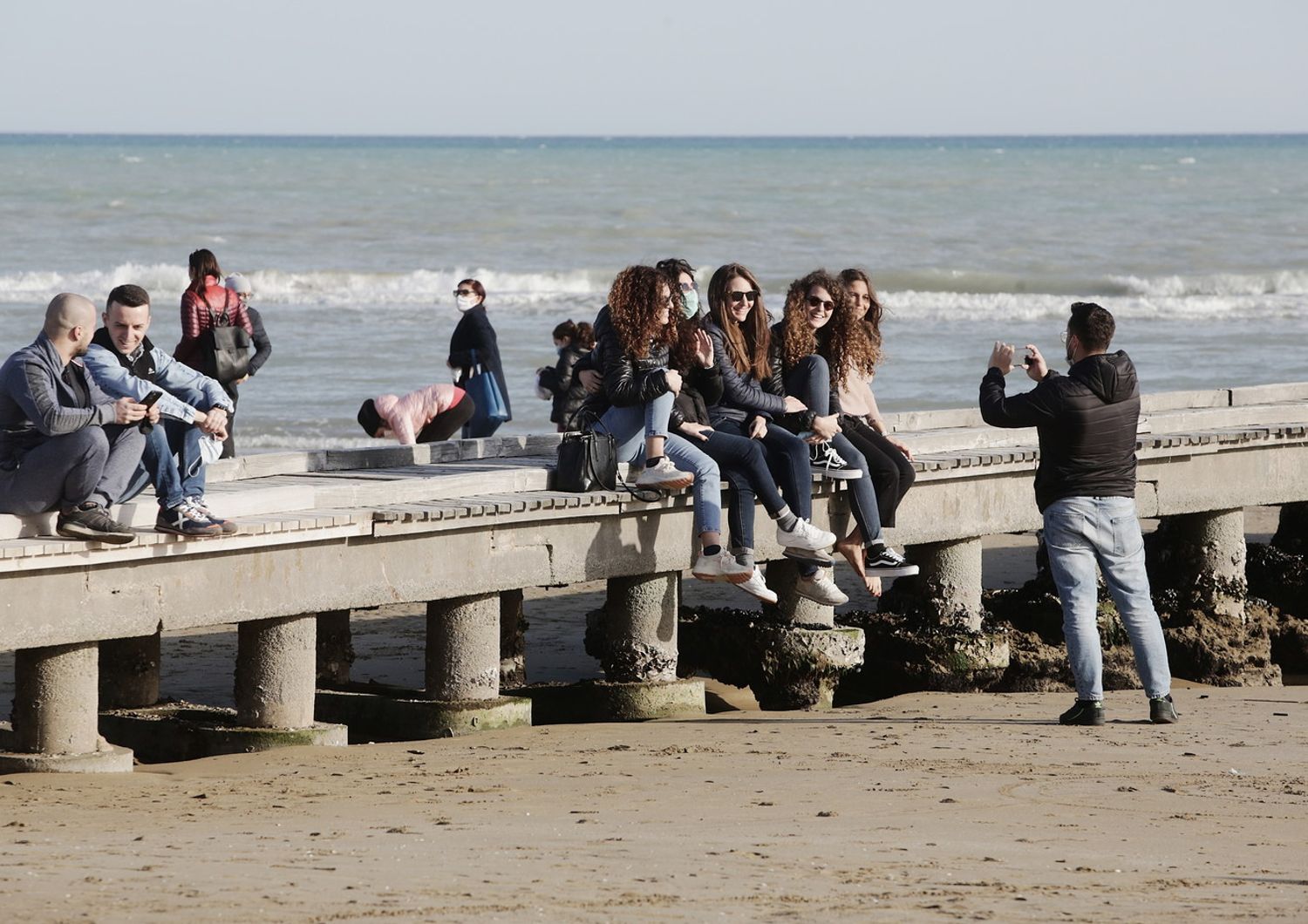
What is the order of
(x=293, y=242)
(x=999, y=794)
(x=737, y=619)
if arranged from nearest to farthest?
(x=999, y=794) < (x=737, y=619) < (x=293, y=242)

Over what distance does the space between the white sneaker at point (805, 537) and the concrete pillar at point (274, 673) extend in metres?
2.22

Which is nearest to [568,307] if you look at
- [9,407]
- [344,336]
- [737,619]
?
[344,336]

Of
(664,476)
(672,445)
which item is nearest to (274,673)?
(664,476)

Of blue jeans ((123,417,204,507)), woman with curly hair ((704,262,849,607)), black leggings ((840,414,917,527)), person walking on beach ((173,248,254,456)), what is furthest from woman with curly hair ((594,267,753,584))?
person walking on beach ((173,248,254,456))

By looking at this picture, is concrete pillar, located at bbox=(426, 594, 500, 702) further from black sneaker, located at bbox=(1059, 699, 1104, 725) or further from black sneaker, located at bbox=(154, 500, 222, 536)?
black sneaker, located at bbox=(1059, 699, 1104, 725)

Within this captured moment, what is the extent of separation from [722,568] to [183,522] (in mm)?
2456

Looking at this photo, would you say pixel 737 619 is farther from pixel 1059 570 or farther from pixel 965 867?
pixel 965 867

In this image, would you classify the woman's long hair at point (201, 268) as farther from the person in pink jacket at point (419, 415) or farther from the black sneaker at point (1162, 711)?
the black sneaker at point (1162, 711)

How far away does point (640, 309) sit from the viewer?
27.2ft

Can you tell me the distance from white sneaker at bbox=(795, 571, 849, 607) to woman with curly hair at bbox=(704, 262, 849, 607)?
0.05 m

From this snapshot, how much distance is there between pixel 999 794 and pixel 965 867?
4.05 feet

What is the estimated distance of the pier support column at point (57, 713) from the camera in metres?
7.19

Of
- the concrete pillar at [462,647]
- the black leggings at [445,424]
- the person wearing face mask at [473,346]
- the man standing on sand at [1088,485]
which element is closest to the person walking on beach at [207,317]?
the black leggings at [445,424]

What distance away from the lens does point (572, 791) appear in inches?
268
